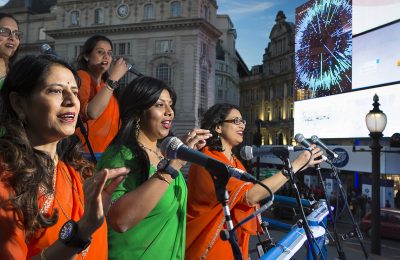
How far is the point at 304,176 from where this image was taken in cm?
2225

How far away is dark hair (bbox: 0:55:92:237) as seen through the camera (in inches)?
64.9

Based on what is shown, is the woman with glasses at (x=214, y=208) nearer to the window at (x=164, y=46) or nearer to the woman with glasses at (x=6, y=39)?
the woman with glasses at (x=6, y=39)

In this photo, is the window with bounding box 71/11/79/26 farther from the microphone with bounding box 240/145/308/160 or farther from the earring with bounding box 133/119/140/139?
the earring with bounding box 133/119/140/139

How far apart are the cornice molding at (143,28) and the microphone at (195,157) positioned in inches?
1951

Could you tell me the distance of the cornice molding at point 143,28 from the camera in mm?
50688

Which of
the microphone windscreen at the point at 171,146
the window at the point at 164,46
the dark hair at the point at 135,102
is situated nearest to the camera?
the microphone windscreen at the point at 171,146

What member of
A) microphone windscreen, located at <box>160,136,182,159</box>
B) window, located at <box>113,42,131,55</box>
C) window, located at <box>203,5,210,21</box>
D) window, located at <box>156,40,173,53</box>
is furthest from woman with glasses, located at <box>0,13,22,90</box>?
window, located at <box>113,42,131,55</box>

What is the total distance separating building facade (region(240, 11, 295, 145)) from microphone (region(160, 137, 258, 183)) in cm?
5637

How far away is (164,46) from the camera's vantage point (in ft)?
171

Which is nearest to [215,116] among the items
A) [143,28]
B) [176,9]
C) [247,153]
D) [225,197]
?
[247,153]

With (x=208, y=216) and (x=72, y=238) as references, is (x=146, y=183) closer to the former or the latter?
(x=72, y=238)

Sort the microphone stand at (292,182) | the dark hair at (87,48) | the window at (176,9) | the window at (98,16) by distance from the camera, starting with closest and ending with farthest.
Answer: the microphone stand at (292,182), the dark hair at (87,48), the window at (176,9), the window at (98,16)

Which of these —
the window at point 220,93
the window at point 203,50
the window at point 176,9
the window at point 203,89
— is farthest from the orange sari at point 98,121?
the window at point 220,93

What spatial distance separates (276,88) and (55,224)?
64.6 meters
